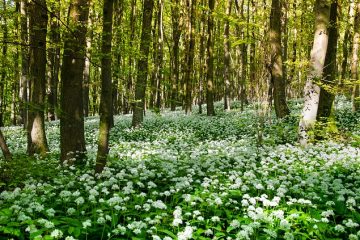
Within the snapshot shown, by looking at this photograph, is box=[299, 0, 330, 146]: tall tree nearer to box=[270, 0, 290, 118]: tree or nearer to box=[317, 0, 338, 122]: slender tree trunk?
box=[317, 0, 338, 122]: slender tree trunk

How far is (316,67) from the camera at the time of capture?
1205cm

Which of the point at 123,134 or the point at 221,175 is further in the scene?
the point at 123,134

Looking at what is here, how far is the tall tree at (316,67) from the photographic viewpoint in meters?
12.0

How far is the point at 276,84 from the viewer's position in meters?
19.2

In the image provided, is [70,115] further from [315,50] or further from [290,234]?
[315,50]

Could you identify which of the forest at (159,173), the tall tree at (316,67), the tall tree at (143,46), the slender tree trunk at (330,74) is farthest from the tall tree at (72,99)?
the slender tree trunk at (330,74)

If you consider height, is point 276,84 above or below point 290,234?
above

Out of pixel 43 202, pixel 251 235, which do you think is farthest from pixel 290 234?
pixel 43 202

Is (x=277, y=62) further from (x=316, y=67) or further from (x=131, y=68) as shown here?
(x=131, y=68)

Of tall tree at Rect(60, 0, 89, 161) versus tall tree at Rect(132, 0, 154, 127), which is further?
tall tree at Rect(132, 0, 154, 127)

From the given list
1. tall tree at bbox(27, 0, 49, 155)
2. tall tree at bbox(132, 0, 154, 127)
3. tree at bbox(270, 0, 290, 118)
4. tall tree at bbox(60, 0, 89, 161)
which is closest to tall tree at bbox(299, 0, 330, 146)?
Result: tree at bbox(270, 0, 290, 118)

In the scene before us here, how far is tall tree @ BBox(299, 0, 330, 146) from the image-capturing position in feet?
39.5

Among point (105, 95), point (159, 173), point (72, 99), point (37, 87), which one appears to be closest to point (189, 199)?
point (159, 173)

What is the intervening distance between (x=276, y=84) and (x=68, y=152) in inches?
491
